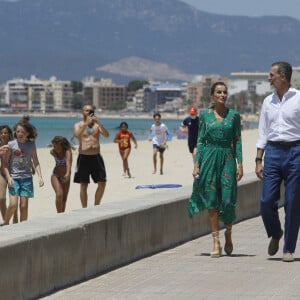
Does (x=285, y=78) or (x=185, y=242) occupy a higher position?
(x=285, y=78)

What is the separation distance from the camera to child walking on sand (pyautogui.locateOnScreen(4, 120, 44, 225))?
13000 millimetres

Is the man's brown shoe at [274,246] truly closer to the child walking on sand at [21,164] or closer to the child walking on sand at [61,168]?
the child walking on sand at [21,164]

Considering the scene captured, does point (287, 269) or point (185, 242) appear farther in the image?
point (185, 242)

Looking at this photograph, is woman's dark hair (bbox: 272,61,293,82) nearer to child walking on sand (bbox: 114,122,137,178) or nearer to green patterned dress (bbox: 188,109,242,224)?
green patterned dress (bbox: 188,109,242,224)

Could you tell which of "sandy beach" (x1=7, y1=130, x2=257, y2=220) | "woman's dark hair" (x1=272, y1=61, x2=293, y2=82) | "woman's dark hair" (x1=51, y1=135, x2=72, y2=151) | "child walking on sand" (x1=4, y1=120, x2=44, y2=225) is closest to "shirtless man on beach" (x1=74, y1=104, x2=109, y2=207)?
"sandy beach" (x1=7, y1=130, x2=257, y2=220)

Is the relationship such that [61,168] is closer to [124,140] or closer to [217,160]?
[217,160]

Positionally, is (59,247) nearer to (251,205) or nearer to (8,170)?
(8,170)

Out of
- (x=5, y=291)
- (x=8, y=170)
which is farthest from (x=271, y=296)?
(x=8, y=170)

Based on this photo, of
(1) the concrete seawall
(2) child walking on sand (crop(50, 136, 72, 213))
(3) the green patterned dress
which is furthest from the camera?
(2) child walking on sand (crop(50, 136, 72, 213))

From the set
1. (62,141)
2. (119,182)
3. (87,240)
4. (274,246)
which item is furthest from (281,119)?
(119,182)

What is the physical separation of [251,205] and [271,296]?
6.54 metres

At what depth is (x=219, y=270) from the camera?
31.5 feet

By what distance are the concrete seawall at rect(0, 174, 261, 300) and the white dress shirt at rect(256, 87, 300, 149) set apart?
49.4 inches

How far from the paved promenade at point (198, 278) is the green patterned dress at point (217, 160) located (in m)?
0.49
